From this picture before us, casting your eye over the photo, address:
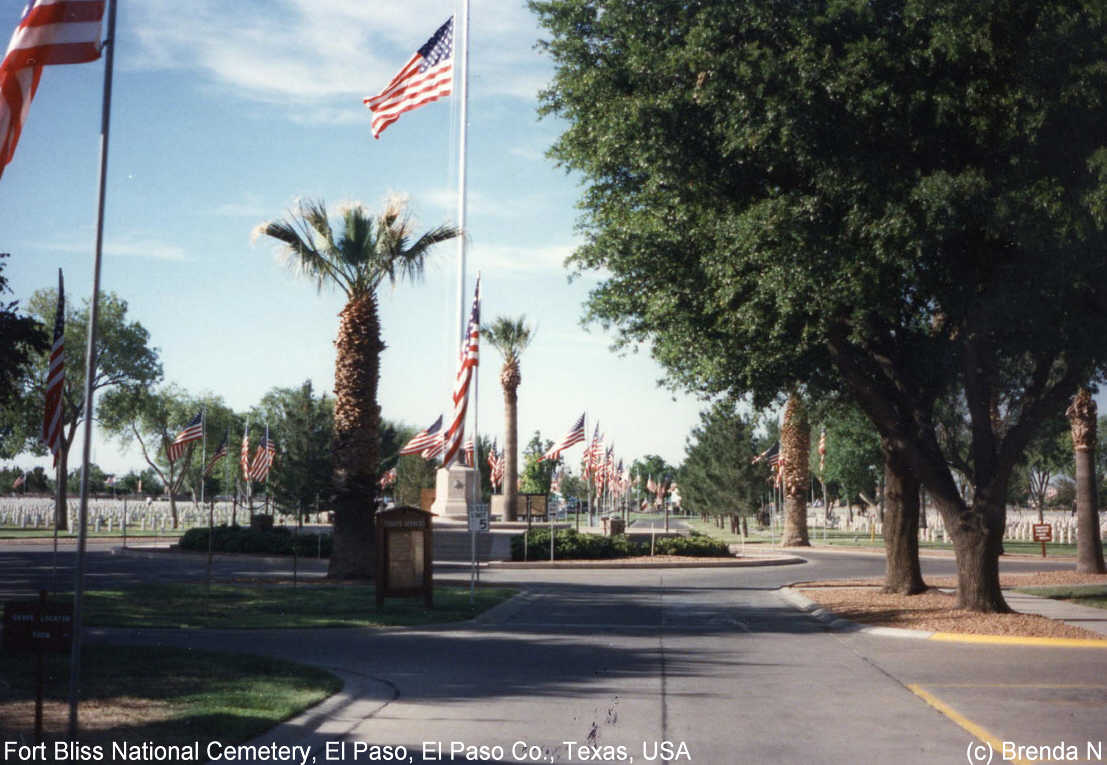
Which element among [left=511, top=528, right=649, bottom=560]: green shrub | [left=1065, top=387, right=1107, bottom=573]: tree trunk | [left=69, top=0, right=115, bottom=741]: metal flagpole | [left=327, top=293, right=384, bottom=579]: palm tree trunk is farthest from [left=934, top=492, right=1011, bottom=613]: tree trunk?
[left=511, top=528, right=649, bottom=560]: green shrub

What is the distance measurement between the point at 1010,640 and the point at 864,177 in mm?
6869

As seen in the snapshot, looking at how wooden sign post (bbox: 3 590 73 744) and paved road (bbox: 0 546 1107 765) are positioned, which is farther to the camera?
paved road (bbox: 0 546 1107 765)

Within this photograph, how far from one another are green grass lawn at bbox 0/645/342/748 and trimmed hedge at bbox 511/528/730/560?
21.6 metres

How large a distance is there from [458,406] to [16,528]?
44927mm

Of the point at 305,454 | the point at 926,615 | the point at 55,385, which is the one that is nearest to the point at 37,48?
the point at 55,385

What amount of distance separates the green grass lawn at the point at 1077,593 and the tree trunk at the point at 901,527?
118 inches

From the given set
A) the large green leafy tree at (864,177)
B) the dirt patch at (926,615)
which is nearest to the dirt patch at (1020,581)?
the dirt patch at (926,615)

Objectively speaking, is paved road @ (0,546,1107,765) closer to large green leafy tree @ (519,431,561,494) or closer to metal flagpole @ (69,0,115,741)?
metal flagpole @ (69,0,115,741)

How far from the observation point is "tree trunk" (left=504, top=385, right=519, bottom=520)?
4562 centimetres

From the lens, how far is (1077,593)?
889 inches

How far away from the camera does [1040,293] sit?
15102mm

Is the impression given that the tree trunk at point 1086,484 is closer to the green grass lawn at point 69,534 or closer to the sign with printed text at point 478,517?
the sign with printed text at point 478,517

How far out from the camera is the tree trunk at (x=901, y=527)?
2077 cm

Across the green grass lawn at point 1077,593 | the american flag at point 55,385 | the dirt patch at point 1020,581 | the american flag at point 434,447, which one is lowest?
the dirt patch at point 1020,581
